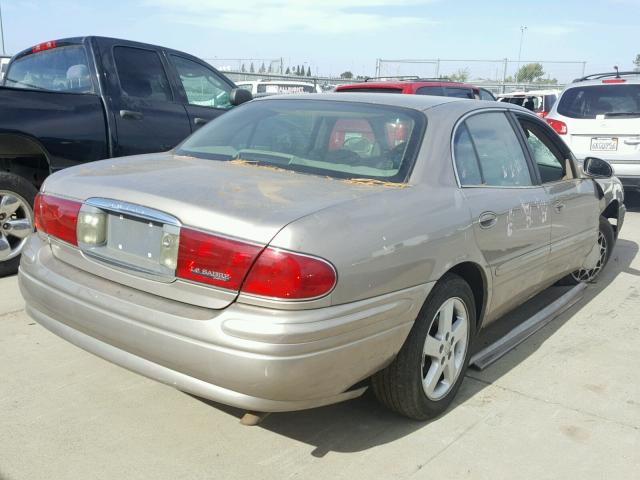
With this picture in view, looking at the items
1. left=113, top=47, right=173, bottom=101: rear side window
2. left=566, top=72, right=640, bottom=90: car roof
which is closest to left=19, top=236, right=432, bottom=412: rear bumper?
left=113, top=47, right=173, bottom=101: rear side window

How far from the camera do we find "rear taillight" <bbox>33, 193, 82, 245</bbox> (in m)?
2.73

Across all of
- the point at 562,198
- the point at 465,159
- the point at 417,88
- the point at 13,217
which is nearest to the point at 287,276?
the point at 465,159

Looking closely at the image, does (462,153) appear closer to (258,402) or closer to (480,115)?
(480,115)

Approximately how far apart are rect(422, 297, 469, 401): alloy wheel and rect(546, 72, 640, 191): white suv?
5693 mm

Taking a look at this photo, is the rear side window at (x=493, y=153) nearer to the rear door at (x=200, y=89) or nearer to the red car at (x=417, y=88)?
the rear door at (x=200, y=89)

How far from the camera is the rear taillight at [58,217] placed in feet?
8.97

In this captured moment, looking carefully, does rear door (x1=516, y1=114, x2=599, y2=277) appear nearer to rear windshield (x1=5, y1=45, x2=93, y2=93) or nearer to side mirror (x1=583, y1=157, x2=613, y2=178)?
side mirror (x1=583, y1=157, x2=613, y2=178)

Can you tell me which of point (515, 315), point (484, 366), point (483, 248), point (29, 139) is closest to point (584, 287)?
point (515, 315)

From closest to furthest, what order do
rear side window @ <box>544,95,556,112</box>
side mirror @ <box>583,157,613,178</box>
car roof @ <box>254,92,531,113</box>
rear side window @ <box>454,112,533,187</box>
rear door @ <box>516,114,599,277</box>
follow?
rear side window @ <box>454,112,533,187</box> → car roof @ <box>254,92,531,113</box> → rear door @ <box>516,114,599,277</box> → side mirror @ <box>583,157,613,178</box> → rear side window @ <box>544,95,556,112</box>

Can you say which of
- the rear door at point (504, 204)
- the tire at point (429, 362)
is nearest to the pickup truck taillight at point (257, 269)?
the tire at point (429, 362)

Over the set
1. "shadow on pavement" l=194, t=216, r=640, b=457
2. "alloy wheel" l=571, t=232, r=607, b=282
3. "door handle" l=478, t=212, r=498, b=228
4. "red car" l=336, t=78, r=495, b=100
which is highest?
"red car" l=336, t=78, r=495, b=100

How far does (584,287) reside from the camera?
5008 mm

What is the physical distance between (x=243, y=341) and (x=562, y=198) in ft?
8.58

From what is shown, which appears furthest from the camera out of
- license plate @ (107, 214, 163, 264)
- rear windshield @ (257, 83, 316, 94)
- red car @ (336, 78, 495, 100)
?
rear windshield @ (257, 83, 316, 94)
